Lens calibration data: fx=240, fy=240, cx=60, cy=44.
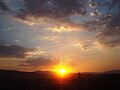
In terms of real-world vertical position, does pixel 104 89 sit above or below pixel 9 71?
below

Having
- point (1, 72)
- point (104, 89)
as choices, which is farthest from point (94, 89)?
point (1, 72)

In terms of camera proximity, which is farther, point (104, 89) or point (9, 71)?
point (9, 71)

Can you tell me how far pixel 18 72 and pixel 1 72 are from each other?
1960cm

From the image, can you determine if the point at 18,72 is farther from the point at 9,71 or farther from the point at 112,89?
the point at 112,89

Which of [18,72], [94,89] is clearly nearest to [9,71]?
[18,72]

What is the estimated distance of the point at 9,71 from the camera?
192 metres

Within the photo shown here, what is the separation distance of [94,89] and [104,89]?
1899 millimetres

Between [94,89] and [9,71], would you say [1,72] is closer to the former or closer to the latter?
[9,71]

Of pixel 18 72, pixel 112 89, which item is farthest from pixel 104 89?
pixel 18 72

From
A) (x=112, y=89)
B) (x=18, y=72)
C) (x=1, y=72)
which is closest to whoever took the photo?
(x=112, y=89)

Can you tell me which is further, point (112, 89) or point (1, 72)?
point (1, 72)

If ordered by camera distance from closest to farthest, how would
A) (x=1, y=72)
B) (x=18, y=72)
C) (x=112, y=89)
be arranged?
(x=112, y=89) < (x=1, y=72) < (x=18, y=72)

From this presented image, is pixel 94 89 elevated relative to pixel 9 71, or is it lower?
lower

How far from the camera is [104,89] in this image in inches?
1796
